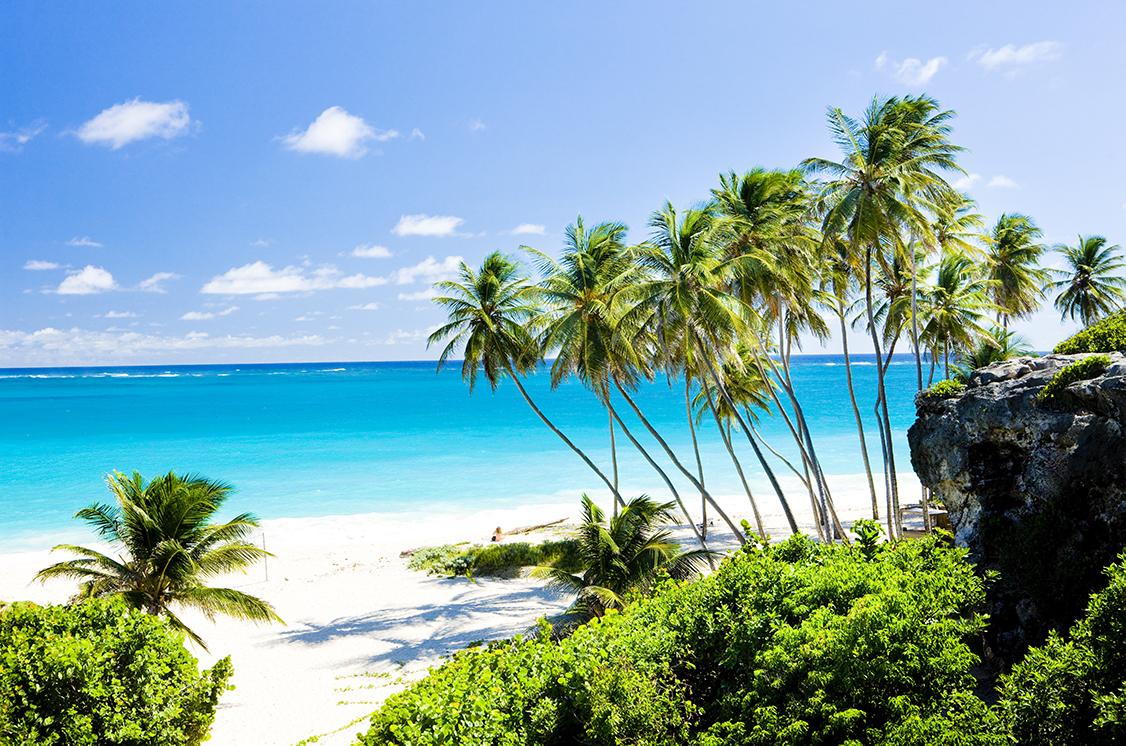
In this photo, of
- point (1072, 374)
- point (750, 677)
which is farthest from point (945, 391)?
point (750, 677)

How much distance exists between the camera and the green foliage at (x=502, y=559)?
22.6 m

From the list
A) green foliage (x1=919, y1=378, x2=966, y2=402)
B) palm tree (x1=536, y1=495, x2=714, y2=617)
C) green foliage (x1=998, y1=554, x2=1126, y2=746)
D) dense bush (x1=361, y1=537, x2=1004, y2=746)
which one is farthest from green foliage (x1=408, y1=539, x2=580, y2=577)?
green foliage (x1=998, y1=554, x2=1126, y2=746)

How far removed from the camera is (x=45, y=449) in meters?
48.1

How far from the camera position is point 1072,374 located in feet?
33.2

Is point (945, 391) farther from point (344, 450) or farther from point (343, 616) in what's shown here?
point (344, 450)

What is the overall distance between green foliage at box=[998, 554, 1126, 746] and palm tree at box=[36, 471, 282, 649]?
1212 centimetres

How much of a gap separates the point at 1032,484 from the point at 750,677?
21.5 ft

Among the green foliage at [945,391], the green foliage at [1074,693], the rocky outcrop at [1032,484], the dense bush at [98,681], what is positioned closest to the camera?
the green foliage at [1074,693]

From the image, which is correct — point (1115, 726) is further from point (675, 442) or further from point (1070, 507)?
point (675, 442)

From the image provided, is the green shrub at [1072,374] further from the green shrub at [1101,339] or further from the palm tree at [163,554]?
the palm tree at [163,554]

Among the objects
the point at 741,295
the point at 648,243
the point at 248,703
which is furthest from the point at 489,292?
the point at 248,703

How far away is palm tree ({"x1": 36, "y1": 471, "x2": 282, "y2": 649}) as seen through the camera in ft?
42.4

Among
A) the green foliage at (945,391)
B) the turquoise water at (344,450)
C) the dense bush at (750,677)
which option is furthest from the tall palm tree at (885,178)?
the turquoise water at (344,450)

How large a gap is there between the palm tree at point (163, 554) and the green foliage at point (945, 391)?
12796 mm
